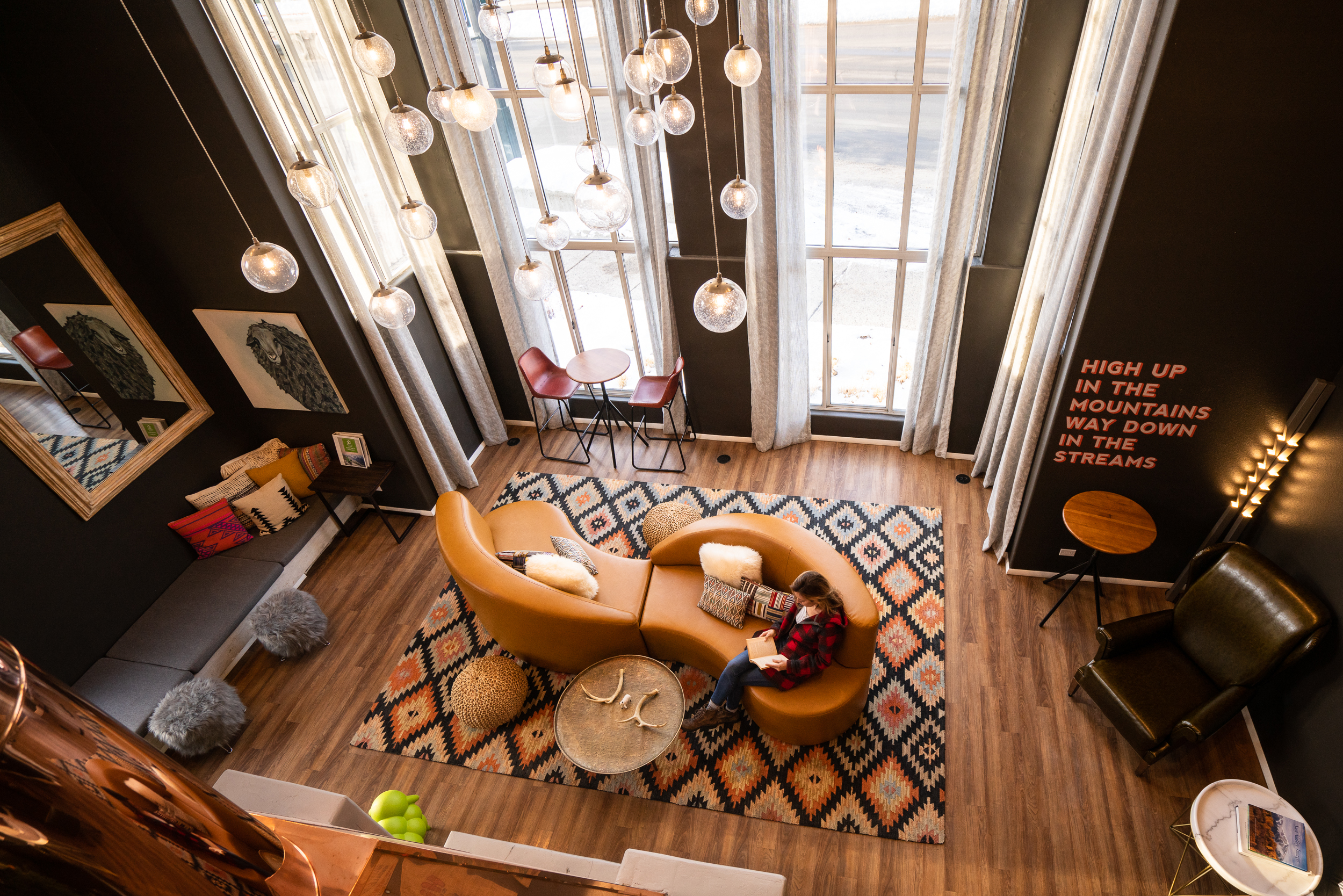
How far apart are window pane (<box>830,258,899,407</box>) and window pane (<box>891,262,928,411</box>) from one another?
0.10 metres

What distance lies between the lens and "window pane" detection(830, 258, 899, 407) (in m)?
5.75

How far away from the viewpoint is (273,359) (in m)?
5.46

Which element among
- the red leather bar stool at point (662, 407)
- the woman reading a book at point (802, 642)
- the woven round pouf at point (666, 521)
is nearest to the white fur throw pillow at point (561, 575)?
the woven round pouf at point (666, 521)

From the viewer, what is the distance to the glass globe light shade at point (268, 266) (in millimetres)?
3141

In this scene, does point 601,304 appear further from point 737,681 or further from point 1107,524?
point 1107,524

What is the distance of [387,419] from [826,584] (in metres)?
3.73

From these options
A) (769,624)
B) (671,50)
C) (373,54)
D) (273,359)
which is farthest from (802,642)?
(273,359)

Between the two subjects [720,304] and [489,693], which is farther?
[489,693]

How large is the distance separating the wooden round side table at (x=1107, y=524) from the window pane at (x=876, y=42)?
9.91ft

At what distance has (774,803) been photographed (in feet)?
13.5

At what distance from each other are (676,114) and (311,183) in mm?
1702

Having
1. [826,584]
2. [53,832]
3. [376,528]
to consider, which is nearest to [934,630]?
[826,584]

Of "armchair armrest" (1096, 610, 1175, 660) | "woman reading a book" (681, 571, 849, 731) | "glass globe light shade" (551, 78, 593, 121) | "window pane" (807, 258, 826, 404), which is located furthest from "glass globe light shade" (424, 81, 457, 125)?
"armchair armrest" (1096, 610, 1175, 660)

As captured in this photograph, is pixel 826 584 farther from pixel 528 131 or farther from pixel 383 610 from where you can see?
pixel 528 131
